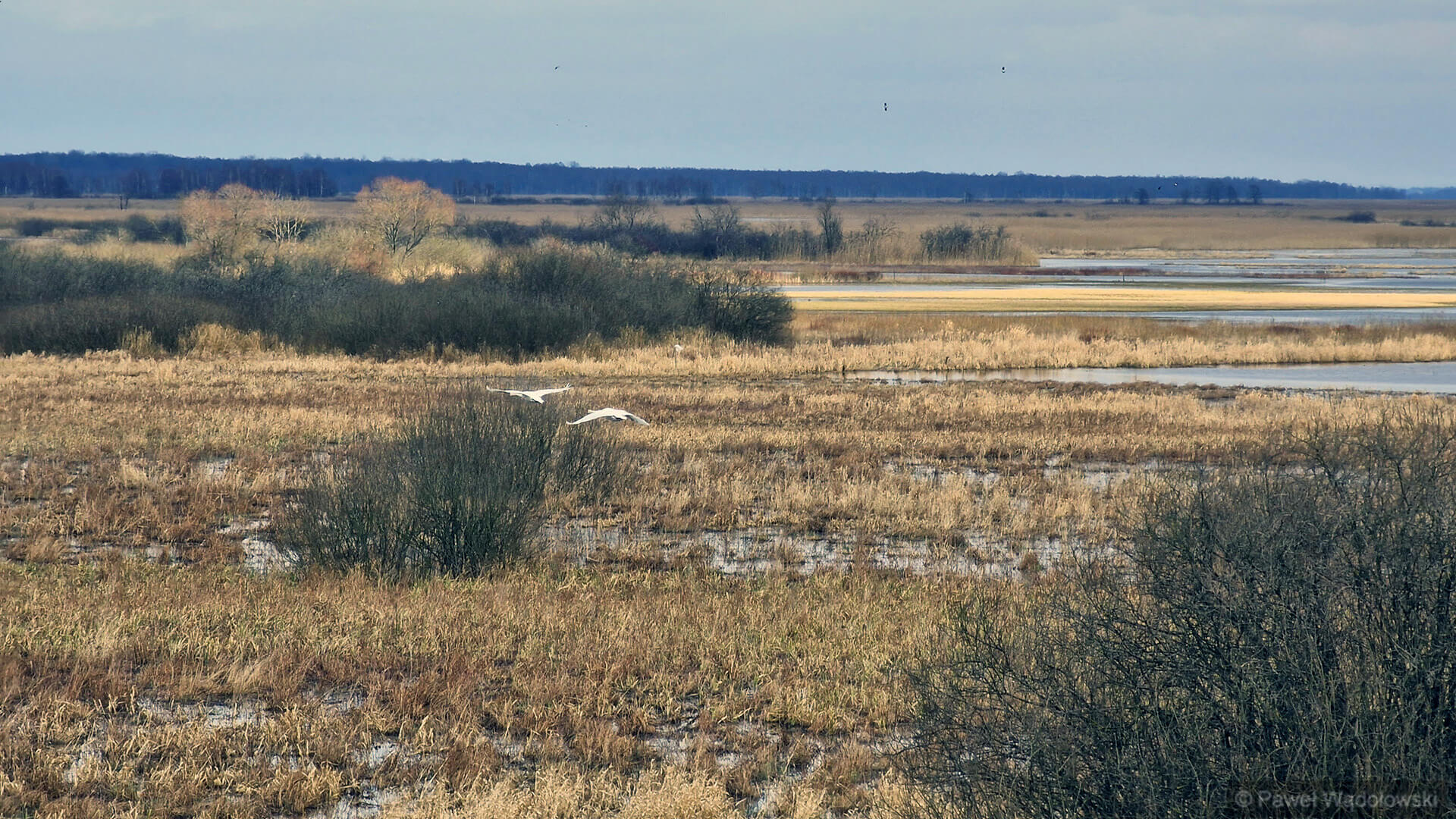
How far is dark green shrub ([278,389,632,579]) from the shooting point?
1086cm

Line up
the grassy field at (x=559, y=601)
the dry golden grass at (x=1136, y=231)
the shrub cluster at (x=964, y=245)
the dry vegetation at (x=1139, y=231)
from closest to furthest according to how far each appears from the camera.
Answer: the grassy field at (x=559, y=601)
the shrub cluster at (x=964, y=245)
the dry vegetation at (x=1139, y=231)
the dry golden grass at (x=1136, y=231)

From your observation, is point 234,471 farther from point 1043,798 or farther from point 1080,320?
→ point 1080,320

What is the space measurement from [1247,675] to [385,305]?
110ft

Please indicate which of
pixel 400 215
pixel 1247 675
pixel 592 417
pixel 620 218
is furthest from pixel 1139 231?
pixel 1247 675

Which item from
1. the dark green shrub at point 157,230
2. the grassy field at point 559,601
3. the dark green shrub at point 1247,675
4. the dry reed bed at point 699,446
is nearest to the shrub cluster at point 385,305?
the dry reed bed at point 699,446

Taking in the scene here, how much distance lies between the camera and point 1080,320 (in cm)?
4738

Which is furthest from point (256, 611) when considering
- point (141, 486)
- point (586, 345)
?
point (586, 345)

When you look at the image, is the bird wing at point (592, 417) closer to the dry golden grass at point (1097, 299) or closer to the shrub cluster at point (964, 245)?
the dry golden grass at point (1097, 299)

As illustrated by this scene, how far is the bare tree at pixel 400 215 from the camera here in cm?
7162

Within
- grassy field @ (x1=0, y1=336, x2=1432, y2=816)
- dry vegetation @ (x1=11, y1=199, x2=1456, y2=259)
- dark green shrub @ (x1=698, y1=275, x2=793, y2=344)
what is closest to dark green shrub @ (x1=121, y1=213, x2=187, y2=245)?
dry vegetation @ (x1=11, y1=199, x2=1456, y2=259)

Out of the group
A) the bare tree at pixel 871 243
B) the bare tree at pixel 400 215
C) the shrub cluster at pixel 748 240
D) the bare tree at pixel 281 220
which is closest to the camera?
the bare tree at pixel 400 215

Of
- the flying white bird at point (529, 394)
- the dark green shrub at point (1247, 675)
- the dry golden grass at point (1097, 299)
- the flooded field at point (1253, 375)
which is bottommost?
the dry golden grass at point (1097, 299)

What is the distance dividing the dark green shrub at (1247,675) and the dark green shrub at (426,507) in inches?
263

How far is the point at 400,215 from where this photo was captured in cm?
7250
